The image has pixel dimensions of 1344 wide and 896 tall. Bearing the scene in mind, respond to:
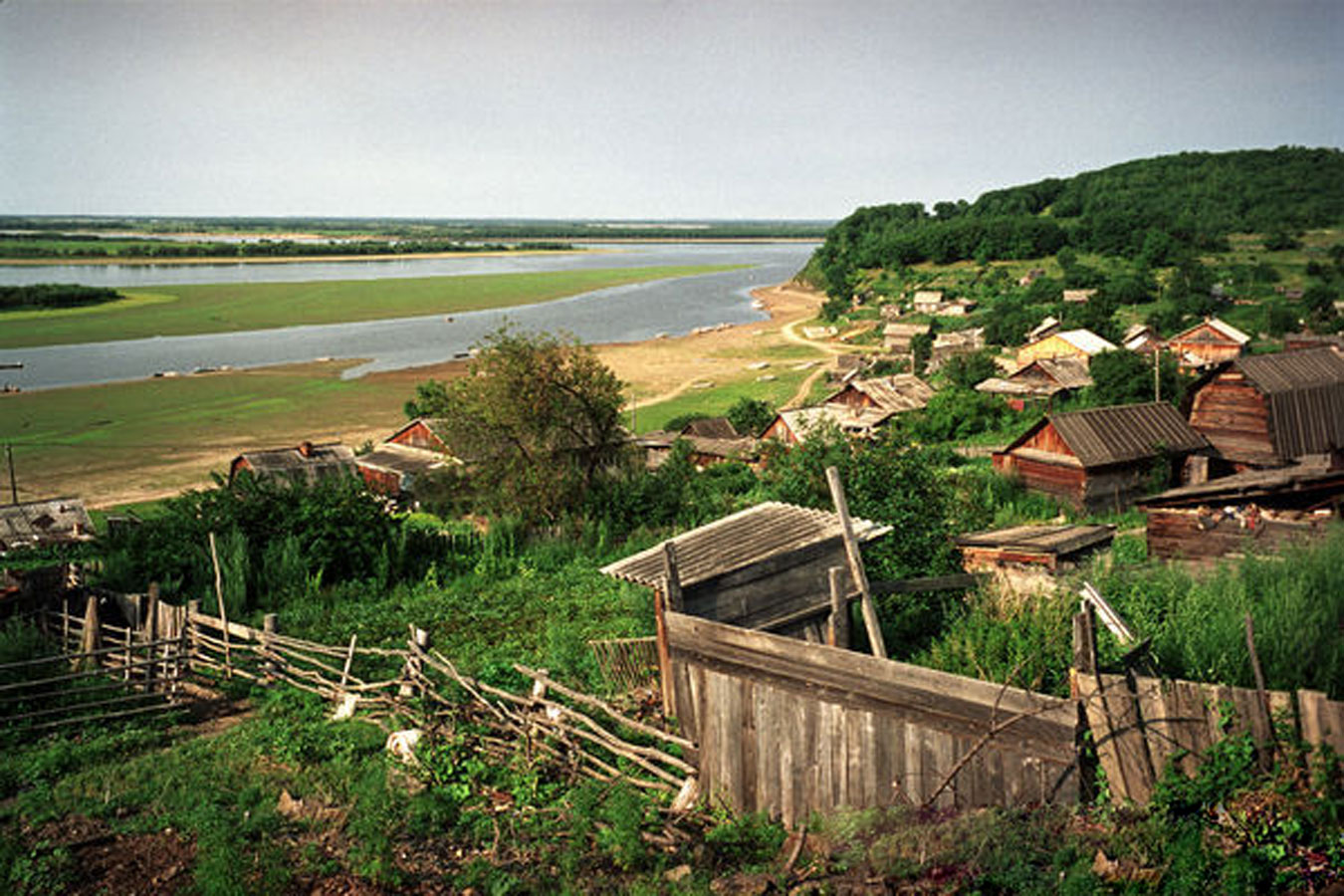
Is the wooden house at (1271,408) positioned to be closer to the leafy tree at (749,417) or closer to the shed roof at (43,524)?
the leafy tree at (749,417)

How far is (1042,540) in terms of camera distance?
15617 mm

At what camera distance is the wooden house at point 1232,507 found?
15602 mm

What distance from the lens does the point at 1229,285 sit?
295 feet

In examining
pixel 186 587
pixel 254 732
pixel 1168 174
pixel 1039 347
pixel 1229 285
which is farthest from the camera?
pixel 1168 174

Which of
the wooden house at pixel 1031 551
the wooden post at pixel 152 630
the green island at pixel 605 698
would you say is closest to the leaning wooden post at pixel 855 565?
the green island at pixel 605 698

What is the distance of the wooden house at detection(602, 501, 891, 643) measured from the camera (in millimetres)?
7582

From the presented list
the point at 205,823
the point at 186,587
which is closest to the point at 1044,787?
the point at 205,823

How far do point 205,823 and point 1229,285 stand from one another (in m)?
102

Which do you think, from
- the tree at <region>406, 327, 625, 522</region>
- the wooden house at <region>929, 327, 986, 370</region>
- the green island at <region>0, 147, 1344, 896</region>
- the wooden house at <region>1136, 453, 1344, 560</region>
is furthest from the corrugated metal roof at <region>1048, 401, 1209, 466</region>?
the wooden house at <region>929, 327, 986, 370</region>

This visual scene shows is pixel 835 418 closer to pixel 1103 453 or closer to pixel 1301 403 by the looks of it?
pixel 1103 453

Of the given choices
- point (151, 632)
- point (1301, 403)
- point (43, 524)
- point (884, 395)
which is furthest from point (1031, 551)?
point (884, 395)

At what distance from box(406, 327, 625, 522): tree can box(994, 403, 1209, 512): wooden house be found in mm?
13290

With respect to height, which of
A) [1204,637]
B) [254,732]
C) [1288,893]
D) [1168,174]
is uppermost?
[1168,174]

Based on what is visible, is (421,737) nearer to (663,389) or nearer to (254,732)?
(254,732)
